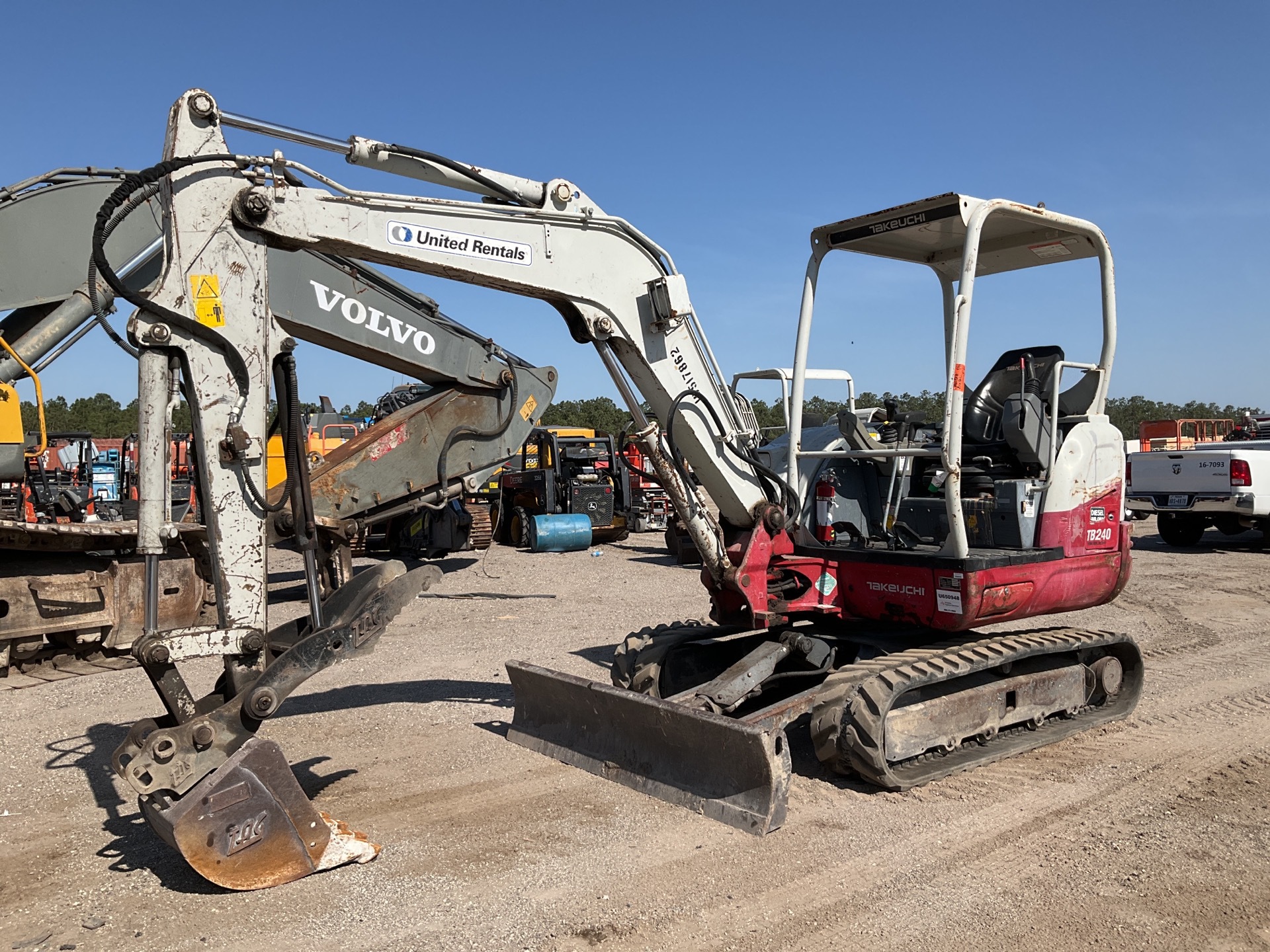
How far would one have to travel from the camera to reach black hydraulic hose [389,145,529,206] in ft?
16.9

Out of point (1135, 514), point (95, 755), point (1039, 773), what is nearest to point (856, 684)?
point (1039, 773)

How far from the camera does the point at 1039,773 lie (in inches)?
217

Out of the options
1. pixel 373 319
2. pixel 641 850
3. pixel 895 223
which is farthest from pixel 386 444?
pixel 641 850

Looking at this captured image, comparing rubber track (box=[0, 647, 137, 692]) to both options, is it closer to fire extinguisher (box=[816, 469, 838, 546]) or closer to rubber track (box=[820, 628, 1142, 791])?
fire extinguisher (box=[816, 469, 838, 546])

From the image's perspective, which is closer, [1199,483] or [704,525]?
[704,525]

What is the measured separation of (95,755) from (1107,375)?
6.56 meters

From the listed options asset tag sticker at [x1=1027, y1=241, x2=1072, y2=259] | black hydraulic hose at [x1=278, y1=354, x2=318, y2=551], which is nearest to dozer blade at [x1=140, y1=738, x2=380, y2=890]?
black hydraulic hose at [x1=278, y1=354, x2=318, y2=551]

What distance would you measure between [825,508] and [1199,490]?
11778 mm

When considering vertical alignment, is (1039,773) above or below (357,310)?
below

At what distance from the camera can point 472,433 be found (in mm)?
11320

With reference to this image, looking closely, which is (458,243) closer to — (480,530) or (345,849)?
(345,849)

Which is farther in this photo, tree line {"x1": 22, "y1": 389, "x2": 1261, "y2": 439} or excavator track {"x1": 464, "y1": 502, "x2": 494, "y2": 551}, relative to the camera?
tree line {"x1": 22, "y1": 389, "x2": 1261, "y2": 439}

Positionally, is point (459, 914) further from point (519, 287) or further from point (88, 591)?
point (88, 591)

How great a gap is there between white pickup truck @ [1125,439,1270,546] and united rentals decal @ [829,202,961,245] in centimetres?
1088
